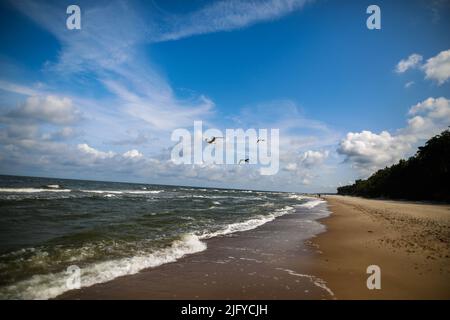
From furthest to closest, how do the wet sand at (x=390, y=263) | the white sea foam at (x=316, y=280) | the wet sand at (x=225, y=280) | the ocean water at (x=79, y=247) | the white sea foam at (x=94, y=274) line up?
the ocean water at (x=79, y=247) → the white sea foam at (x=316, y=280) → the wet sand at (x=390, y=263) → the wet sand at (x=225, y=280) → the white sea foam at (x=94, y=274)

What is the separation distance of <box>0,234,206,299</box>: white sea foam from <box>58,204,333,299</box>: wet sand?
0.37 m

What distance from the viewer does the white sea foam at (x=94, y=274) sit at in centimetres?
654

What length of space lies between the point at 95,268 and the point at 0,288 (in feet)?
7.78

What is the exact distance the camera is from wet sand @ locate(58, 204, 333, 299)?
678 centimetres

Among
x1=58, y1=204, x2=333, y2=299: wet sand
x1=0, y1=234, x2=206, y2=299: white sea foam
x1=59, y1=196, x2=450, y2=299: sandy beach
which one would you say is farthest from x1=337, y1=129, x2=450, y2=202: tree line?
x1=0, y1=234, x2=206, y2=299: white sea foam

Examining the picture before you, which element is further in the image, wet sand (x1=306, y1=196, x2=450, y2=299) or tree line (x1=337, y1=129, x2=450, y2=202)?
tree line (x1=337, y1=129, x2=450, y2=202)

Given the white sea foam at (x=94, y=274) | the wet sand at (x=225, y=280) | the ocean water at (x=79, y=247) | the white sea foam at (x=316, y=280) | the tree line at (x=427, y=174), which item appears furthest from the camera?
the tree line at (x=427, y=174)

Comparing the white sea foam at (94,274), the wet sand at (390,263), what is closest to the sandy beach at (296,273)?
the wet sand at (390,263)

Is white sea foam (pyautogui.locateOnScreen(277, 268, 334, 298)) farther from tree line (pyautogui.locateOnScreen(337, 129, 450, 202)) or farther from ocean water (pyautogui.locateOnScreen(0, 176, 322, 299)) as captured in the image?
tree line (pyautogui.locateOnScreen(337, 129, 450, 202))

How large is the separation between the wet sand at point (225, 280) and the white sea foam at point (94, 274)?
37cm

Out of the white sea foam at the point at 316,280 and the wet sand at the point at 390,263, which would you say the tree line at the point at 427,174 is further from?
the white sea foam at the point at 316,280
